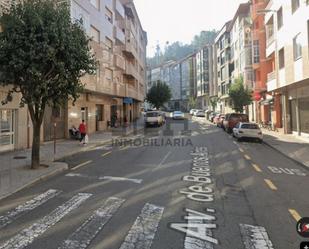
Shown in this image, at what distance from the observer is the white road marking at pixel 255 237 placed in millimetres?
4845

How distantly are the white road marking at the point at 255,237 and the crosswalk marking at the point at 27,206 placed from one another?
431cm

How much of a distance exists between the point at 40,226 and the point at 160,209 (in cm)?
240

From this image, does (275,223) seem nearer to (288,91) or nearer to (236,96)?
Result: (288,91)

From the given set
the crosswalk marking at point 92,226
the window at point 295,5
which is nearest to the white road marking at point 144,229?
the crosswalk marking at point 92,226

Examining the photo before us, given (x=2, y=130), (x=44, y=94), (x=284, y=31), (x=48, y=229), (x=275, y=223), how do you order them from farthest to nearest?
(x=284, y=31) < (x=2, y=130) < (x=44, y=94) < (x=275, y=223) < (x=48, y=229)

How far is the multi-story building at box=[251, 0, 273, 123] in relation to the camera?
37.2 meters

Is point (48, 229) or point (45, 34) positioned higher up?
point (45, 34)

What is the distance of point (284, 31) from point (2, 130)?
21948mm

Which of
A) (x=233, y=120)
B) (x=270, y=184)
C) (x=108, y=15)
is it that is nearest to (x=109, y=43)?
(x=108, y=15)

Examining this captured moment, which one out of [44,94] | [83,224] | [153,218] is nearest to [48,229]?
[83,224]

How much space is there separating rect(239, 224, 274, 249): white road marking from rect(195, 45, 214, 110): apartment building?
82.5 m

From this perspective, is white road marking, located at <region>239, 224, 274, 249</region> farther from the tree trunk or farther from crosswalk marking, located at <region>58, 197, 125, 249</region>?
the tree trunk

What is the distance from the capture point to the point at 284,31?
25.3m

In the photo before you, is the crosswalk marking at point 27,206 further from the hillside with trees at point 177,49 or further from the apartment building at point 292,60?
the hillside with trees at point 177,49
